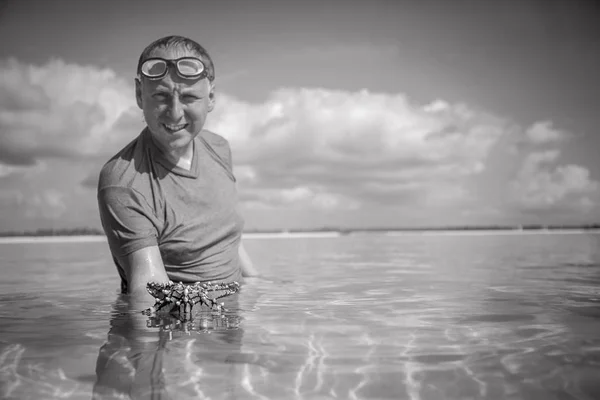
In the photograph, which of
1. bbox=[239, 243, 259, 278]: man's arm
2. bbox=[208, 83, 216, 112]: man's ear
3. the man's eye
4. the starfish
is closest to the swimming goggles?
the man's eye

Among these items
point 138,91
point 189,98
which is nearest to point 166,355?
point 189,98

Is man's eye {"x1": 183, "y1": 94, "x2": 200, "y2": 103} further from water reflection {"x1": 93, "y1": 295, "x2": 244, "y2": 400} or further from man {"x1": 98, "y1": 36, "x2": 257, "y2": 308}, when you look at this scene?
water reflection {"x1": 93, "y1": 295, "x2": 244, "y2": 400}

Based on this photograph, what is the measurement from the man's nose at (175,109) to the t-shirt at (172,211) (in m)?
0.37

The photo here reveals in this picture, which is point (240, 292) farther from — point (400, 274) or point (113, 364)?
point (400, 274)

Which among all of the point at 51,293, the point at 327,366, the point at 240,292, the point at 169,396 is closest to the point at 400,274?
the point at 240,292

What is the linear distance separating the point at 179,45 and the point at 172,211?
3.92ft

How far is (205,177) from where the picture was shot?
14.7ft

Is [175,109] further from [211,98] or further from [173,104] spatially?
[211,98]

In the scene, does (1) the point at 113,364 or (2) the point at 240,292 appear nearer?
(1) the point at 113,364

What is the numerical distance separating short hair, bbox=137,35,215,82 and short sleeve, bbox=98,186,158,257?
2.93ft

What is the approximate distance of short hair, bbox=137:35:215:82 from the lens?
4.02 metres

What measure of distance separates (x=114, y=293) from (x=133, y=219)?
4.44ft

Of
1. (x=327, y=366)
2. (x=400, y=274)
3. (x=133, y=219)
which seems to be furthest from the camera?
(x=400, y=274)

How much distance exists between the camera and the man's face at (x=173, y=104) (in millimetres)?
3979
